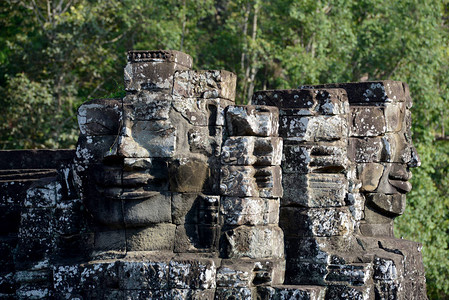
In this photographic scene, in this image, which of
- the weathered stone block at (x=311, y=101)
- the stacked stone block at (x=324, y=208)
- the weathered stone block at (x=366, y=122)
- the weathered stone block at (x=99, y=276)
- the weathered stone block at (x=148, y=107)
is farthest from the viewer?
the weathered stone block at (x=366, y=122)

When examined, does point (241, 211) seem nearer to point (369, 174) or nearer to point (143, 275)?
point (143, 275)

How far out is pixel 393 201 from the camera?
1133 cm

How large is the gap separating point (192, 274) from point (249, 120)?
170 cm

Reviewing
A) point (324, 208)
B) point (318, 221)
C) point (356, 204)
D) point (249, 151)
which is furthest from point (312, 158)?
point (356, 204)

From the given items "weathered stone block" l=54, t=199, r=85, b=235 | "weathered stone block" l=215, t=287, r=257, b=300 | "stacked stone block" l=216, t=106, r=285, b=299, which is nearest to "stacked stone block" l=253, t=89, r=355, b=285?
"stacked stone block" l=216, t=106, r=285, b=299

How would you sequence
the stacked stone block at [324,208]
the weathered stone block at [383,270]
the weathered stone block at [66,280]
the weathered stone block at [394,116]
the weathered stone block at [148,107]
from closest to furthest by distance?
the weathered stone block at [66,280] → the weathered stone block at [148,107] → the stacked stone block at [324,208] → the weathered stone block at [383,270] → the weathered stone block at [394,116]

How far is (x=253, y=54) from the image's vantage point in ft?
71.2

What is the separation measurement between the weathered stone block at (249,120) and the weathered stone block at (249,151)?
0.07m

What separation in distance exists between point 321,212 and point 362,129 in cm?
169

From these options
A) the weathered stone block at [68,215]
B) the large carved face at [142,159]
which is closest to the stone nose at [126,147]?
the large carved face at [142,159]

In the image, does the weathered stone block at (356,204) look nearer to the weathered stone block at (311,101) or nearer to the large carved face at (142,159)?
the weathered stone block at (311,101)

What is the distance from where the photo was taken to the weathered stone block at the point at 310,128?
966 centimetres

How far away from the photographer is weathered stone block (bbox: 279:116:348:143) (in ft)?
31.7

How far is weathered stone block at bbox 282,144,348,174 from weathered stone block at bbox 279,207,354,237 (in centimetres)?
46
